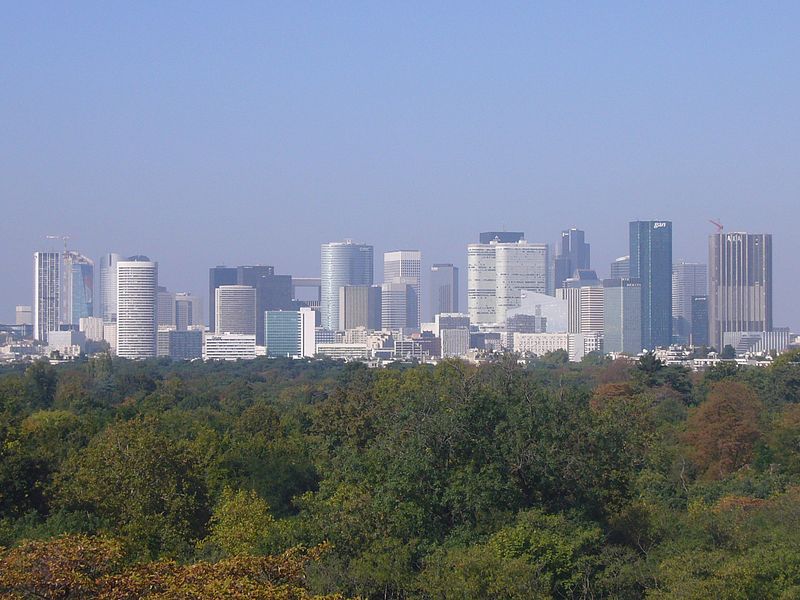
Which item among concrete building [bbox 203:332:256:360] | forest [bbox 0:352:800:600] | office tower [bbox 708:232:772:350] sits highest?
office tower [bbox 708:232:772:350]

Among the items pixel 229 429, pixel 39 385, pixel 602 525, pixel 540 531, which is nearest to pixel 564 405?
pixel 602 525

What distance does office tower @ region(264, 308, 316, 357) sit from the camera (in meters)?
188

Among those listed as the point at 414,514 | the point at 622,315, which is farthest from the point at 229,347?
the point at 414,514

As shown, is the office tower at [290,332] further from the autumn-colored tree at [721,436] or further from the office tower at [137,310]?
the autumn-colored tree at [721,436]

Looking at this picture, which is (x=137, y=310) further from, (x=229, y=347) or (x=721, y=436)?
(x=721, y=436)

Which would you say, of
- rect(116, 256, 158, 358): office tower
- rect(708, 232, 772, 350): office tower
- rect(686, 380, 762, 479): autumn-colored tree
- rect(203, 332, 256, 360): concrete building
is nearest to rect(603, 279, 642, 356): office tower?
rect(708, 232, 772, 350): office tower

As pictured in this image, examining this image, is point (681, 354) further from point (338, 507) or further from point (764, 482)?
point (338, 507)

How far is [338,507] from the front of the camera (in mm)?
21359

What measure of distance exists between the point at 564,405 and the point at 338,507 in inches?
185

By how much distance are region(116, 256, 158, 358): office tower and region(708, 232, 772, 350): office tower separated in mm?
80913

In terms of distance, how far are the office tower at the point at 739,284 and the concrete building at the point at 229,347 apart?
67390 mm

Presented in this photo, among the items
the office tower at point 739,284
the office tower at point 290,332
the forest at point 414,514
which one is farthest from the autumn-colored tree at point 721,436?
the office tower at point 739,284

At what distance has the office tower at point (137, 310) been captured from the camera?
595 ft

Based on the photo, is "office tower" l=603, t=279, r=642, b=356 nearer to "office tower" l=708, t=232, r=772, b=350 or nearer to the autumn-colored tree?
"office tower" l=708, t=232, r=772, b=350
